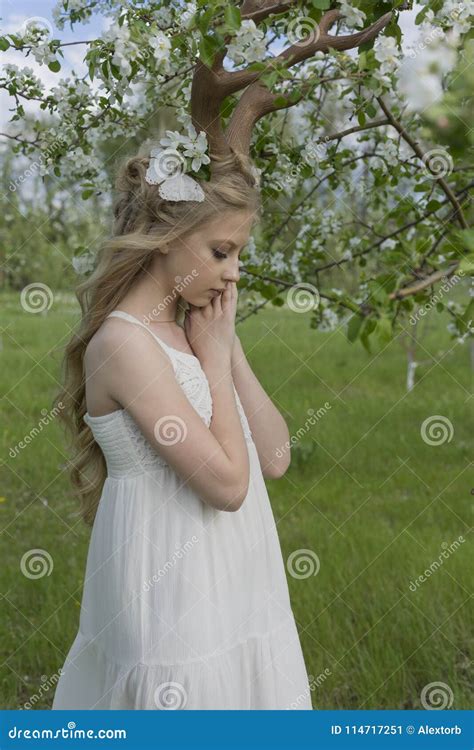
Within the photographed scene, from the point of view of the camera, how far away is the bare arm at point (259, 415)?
6.73ft

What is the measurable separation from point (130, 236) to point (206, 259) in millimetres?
189

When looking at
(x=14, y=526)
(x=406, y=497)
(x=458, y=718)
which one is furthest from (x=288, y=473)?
(x=458, y=718)

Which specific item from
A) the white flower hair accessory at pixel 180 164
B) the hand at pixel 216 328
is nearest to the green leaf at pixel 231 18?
the white flower hair accessory at pixel 180 164

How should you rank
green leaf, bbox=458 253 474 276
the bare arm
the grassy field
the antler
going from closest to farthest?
green leaf, bbox=458 253 474 276 < the antler < the bare arm < the grassy field

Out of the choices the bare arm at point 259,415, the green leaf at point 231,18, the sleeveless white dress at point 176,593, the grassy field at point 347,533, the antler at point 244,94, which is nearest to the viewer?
the green leaf at point 231,18

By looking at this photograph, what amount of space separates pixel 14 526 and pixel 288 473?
1631 millimetres

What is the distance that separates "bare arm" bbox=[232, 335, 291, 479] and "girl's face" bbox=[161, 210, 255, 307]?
23 cm

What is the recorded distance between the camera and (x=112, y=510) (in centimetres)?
187

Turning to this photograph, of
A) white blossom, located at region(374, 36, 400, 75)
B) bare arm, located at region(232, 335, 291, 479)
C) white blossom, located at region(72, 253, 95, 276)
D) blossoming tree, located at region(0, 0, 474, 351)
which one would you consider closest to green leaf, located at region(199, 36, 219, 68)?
blossoming tree, located at region(0, 0, 474, 351)

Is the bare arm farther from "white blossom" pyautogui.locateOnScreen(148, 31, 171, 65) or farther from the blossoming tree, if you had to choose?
"white blossom" pyautogui.locateOnScreen(148, 31, 171, 65)

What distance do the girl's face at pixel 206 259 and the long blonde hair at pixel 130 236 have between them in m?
0.02

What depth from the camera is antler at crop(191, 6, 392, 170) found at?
1.92 metres

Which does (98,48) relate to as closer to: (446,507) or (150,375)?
(150,375)

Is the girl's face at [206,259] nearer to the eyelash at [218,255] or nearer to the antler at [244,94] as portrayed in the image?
the eyelash at [218,255]
